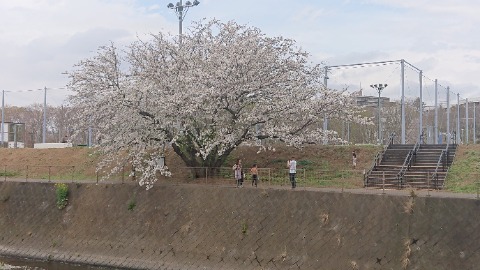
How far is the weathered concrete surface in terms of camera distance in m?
18.6

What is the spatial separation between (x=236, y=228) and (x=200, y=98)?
6.56 meters

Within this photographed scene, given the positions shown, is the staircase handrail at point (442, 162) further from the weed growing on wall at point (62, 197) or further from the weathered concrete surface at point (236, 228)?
the weed growing on wall at point (62, 197)

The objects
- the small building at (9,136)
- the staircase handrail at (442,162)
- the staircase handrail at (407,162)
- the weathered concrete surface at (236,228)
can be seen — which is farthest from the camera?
the small building at (9,136)

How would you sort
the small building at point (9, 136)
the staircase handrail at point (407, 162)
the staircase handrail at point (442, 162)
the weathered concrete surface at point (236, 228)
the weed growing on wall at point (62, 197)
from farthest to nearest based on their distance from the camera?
1. the small building at point (9, 136)
2. the weed growing on wall at point (62, 197)
3. the staircase handrail at point (442, 162)
4. the staircase handrail at point (407, 162)
5. the weathered concrete surface at point (236, 228)

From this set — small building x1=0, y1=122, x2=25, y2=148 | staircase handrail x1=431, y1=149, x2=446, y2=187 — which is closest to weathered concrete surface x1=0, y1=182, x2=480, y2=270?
staircase handrail x1=431, y1=149, x2=446, y2=187

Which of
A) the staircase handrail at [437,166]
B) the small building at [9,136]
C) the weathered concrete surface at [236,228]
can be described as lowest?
the weathered concrete surface at [236,228]

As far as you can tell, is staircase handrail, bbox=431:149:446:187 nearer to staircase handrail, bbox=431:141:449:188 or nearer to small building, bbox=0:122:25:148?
staircase handrail, bbox=431:141:449:188

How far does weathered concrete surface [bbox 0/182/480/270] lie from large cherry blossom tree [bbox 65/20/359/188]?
238 cm

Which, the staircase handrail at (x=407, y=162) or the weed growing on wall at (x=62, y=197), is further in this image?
the weed growing on wall at (x=62, y=197)

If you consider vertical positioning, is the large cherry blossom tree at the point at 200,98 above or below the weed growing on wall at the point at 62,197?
above

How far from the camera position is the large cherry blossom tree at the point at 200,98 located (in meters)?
26.1

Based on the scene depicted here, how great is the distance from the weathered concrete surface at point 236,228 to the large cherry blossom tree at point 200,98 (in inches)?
93.7

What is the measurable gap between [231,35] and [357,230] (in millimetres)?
13170

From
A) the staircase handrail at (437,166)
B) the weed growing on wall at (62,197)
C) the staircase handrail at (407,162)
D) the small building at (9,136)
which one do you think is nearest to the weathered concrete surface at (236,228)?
Result: the weed growing on wall at (62,197)
